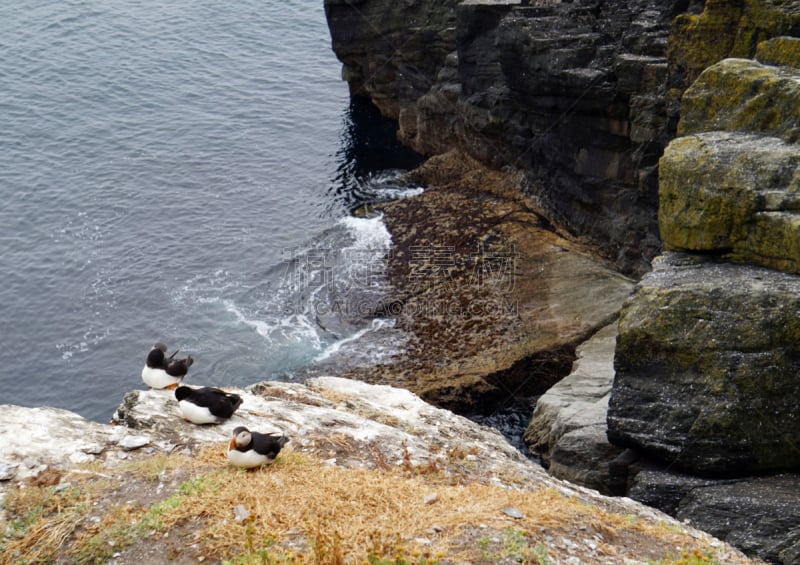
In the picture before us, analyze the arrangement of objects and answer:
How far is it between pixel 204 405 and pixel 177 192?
34.8m

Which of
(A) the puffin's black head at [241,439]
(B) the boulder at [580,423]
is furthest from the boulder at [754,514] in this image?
(A) the puffin's black head at [241,439]

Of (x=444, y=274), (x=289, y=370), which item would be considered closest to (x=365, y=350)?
(x=289, y=370)

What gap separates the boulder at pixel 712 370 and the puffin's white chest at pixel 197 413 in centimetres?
1020

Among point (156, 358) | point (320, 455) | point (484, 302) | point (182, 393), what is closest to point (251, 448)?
point (320, 455)

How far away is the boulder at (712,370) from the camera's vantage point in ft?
59.2

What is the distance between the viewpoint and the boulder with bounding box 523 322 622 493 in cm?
2206

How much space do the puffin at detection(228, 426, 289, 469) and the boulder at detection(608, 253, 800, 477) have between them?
33.1ft

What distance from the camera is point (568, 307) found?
32344mm

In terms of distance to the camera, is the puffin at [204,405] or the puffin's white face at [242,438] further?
the puffin at [204,405]

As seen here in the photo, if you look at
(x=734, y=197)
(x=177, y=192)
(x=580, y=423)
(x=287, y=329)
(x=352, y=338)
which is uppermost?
(x=734, y=197)

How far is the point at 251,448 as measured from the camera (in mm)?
12570

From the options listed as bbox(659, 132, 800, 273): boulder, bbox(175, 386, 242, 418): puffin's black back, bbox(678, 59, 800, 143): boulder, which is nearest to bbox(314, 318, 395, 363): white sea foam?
bbox(659, 132, 800, 273): boulder

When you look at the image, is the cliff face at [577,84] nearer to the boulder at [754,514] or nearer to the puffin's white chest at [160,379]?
the boulder at [754,514]

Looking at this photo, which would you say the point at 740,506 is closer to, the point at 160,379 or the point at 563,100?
the point at 160,379
